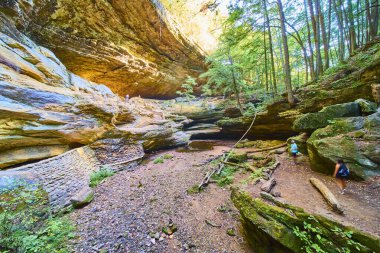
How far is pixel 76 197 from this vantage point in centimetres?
637

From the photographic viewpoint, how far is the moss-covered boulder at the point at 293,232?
3.00m

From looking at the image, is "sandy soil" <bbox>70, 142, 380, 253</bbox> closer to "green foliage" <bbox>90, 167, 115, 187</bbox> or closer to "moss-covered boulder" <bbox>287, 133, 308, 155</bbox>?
"green foliage" <bbox>90, 167, 115, 187</bbox>

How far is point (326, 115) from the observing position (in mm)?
7094

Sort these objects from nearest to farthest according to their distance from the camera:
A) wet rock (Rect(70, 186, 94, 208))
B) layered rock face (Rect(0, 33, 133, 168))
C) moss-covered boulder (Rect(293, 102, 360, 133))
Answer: layered rock face (Rect(0, 33, 133, 168)) → wet rock (Rect(70, 186, 94, 208)) → moss-covered boulder (Rect(293, 102, 360, 133))

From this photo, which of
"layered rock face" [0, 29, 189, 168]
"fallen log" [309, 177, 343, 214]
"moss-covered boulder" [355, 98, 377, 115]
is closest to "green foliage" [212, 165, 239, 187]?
"fallen log" [309, 177, 343, 214]

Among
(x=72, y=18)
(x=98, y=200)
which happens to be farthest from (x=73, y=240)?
(x=72, y=18)

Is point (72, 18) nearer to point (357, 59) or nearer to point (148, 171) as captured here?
point (148, 171)

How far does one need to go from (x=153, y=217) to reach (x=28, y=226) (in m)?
3.45

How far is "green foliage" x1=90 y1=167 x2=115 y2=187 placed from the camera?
7971 mm

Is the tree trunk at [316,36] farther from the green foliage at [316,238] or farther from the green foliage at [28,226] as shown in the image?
the green foliage at [28,226]

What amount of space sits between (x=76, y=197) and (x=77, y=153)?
105 inches

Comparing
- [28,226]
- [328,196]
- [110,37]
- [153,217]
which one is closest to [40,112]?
[28,226]

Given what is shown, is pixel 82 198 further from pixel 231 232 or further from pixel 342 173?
pixel 342 173

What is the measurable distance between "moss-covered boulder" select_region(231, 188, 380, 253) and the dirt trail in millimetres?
1130
